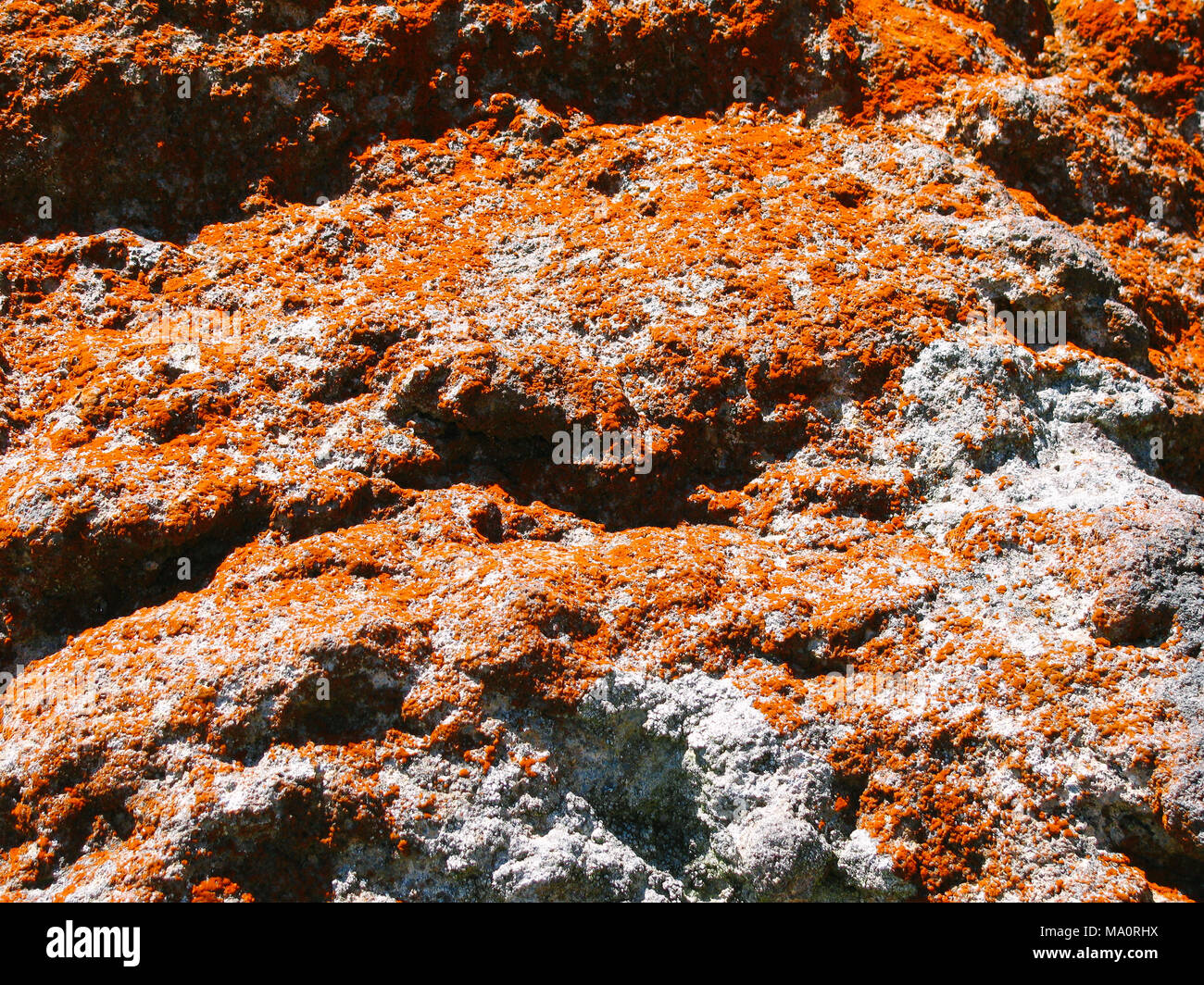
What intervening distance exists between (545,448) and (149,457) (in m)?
1.72

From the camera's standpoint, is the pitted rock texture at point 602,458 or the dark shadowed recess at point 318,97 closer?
the pitted rock texture at point 602,458

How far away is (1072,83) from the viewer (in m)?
5.52

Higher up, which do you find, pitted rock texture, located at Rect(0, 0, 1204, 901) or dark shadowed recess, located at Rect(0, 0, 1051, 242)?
dark shadowed recess, located at Rect(0, 0, 1051, 242)

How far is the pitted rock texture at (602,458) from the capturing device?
341 cm

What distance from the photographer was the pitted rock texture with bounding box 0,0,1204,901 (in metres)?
3.41

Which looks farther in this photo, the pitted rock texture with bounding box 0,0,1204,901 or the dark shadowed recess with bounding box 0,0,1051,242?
the dark shadowed recess with bounding box 0,0,1051,242

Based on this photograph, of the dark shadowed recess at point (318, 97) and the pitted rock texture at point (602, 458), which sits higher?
the dark shadowed recess at point (318, 97)

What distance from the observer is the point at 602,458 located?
4.30 metres

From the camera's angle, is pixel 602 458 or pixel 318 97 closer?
pixel 602 458

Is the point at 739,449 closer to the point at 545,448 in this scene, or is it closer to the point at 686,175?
the point at 545,448

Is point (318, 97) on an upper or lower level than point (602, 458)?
upper
